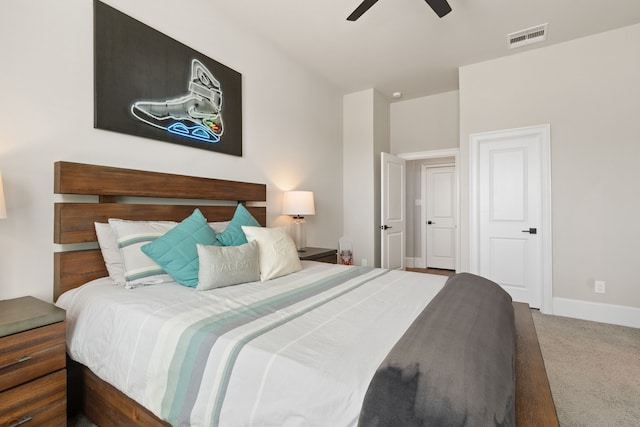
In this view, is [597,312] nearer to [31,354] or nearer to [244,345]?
[244,345]

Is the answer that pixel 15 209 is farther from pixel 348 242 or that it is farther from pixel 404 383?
pixel 348 242

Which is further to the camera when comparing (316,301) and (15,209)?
(15,209)

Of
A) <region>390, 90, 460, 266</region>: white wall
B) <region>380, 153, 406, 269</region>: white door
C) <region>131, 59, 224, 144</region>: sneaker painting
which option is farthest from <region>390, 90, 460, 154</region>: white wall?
<region>131, 59, 224, 144</region>: sneaker painting

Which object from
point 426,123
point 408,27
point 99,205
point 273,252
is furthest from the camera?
point 426,123

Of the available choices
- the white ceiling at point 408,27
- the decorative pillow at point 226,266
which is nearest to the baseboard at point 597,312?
the white ceiling at point 408,27

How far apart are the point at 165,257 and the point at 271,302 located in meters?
0.77

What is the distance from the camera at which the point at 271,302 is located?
4.72 ft

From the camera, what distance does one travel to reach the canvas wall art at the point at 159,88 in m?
1.98

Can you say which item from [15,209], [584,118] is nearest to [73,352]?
[15,209]

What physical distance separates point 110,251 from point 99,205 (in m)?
0.31

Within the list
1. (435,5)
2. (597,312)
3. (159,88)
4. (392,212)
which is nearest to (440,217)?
(392,212)

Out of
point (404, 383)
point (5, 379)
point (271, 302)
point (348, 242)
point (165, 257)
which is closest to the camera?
point (404, 383)

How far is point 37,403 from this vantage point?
4.27ft

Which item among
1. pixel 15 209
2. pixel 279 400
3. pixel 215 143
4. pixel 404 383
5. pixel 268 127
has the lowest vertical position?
pixel 279 400
